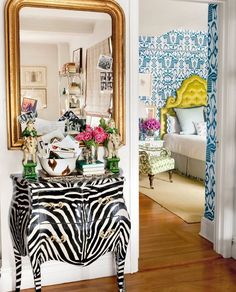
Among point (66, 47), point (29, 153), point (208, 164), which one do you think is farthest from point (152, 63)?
point (29, 153)

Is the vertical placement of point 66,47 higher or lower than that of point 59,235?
higher

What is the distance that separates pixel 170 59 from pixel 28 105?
4975 mm

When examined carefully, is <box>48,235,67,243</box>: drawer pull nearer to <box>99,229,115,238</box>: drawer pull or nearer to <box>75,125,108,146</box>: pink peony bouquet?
<box>99,229,115,238</box>: drawer pull

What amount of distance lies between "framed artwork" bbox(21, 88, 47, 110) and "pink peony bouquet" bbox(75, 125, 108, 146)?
0.34 meters

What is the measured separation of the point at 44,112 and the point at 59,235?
892mm

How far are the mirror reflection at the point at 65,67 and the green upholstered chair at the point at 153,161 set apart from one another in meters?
2.98

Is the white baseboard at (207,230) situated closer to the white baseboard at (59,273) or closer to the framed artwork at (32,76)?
the white baseboard at (59,273)

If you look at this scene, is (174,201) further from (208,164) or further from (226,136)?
(226,136)

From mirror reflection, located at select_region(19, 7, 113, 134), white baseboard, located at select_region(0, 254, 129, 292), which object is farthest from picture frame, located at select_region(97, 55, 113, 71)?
white baseboard, located at select_region(0, 254, 129, 292)

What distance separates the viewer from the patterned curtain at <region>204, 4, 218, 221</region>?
3.47m

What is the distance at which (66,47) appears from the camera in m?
2.76

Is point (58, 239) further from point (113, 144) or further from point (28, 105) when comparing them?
point (28, 105)

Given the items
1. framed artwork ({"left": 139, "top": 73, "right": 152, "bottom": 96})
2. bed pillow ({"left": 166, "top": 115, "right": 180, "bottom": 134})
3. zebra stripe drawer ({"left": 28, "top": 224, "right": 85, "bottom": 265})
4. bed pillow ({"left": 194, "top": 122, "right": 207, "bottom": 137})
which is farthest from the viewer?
bed pillow ({"left": 166, "top": 115, "right": 180, "bottom": 134})

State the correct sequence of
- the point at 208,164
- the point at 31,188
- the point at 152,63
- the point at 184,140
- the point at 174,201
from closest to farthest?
the point at 31,188
the point at 208,164
the point at 174,201
the point at 184,140
the point at 152,63
